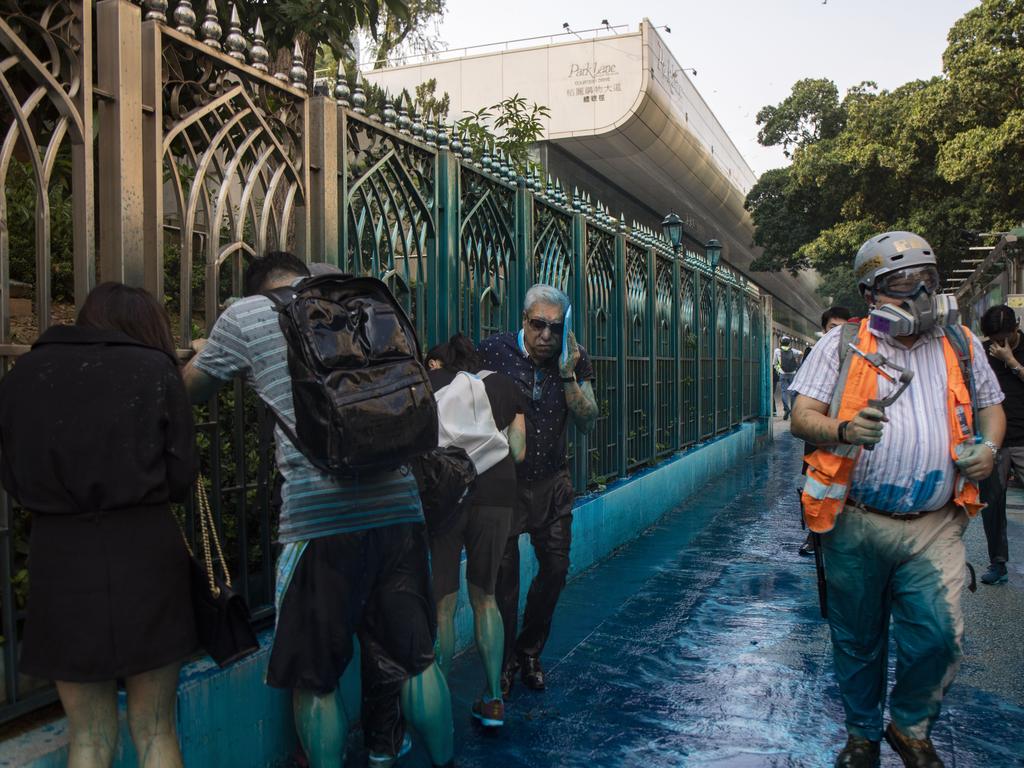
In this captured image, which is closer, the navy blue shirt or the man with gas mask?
the man with gas mask

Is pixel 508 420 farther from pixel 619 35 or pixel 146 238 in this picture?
pixel 619 35

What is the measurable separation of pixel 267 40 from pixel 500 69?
2036cm

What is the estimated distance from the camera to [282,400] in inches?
108

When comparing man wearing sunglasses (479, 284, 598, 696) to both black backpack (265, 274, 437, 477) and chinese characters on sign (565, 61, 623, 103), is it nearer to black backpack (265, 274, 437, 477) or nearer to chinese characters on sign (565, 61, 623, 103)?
black backpack (265, 274, 437, 477)

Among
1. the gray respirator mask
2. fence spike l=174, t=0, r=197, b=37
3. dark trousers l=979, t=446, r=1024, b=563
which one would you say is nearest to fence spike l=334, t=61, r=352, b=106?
fence spike l=174, t=0, r=197, b=37

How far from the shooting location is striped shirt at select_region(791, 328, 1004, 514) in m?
3.28

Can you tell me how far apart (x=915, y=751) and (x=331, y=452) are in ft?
7.65

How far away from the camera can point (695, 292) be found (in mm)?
11641

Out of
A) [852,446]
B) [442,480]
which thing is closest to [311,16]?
[442,480]

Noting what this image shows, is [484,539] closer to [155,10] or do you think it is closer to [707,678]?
[707,678]

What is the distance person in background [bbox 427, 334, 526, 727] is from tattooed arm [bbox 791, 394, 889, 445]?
→ 117 centimetres

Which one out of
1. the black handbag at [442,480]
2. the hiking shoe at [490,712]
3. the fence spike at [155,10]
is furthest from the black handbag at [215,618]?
the fence spike at [155,10]

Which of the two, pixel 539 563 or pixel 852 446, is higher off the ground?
pixel 852 446

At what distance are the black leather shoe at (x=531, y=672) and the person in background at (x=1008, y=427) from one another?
353 centimetres
